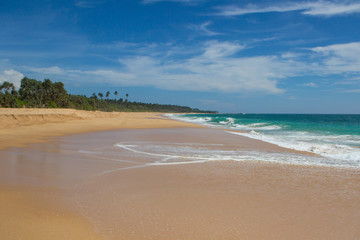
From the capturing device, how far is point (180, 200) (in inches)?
197

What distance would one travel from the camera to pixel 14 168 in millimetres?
7156

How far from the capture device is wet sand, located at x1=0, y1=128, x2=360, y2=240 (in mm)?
3768

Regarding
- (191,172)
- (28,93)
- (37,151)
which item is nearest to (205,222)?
(191,172)

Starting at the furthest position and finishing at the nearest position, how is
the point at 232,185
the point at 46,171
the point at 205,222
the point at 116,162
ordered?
the point at 116,162 → the point at 46,171 → the point at 232,185 → the point at 205,222

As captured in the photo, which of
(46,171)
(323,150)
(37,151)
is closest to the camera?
(46,171)

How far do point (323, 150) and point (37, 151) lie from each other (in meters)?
13.0

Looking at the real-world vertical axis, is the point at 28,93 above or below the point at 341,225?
above

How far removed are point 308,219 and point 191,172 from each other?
360cm

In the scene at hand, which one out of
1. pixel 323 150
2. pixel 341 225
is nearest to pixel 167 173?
pixel 341 225

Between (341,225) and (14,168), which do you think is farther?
(14,168)

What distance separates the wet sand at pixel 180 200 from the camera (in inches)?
148

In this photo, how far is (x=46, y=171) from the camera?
7004mm

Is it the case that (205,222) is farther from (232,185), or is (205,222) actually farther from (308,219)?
(232,185)

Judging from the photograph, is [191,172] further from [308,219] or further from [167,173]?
[308,219]
